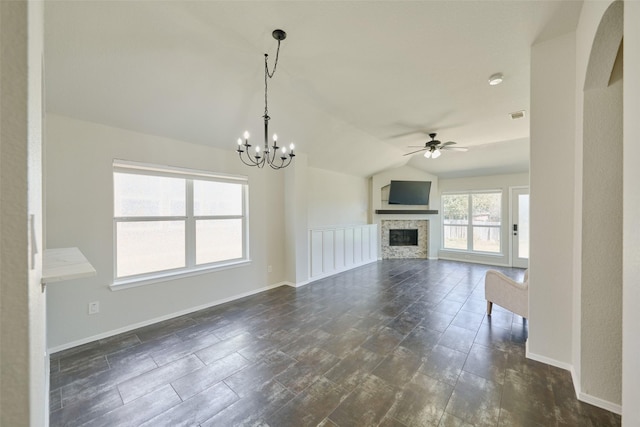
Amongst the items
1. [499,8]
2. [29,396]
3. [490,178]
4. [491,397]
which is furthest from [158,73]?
[490,178]

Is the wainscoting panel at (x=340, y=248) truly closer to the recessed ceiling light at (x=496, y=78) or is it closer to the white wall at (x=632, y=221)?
the recessed ceiling light at (x=496, y=78)

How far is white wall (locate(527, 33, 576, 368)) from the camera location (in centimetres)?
221

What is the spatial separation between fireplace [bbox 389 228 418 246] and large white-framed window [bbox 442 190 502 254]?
0.82 meters

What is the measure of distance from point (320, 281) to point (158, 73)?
4.15m

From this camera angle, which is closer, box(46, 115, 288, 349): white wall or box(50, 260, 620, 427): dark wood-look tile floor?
box(50, 260, 620, 427): dark wood-look tile floor

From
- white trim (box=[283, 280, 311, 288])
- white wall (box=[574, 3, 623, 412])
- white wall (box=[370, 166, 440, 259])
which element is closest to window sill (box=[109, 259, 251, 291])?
white trim (box=[283, 280, 311, 288])

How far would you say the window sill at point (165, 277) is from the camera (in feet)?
9.84

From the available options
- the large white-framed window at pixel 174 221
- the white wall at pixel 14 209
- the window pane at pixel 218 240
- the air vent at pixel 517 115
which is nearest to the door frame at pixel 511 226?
the air vent at pixel 517 115

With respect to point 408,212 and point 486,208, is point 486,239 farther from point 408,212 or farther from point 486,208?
point 408,212

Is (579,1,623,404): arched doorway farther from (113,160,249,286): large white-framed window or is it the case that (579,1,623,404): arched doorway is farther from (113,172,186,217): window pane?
(113,172,186,217): window pane

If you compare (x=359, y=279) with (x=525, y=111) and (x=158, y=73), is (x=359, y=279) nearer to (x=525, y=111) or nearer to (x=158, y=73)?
(x=525, y=111)

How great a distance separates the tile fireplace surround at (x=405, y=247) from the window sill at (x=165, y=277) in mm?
4694

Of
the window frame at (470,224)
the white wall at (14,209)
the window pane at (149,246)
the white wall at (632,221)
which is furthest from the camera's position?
the window frame at (470,224)

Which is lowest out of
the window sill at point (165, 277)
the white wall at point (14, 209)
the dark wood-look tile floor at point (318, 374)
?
the dark wood-look tile floor at point (318, 374)
